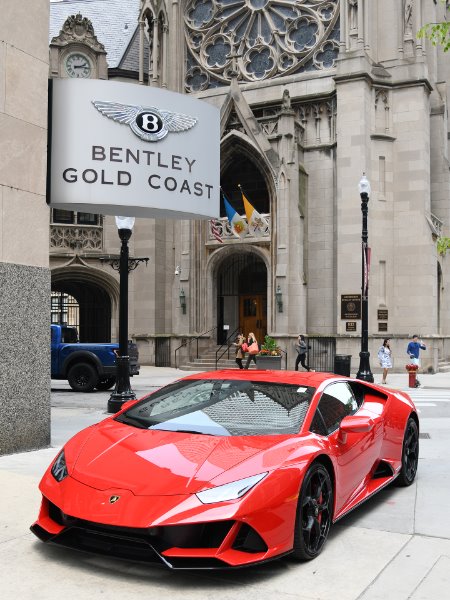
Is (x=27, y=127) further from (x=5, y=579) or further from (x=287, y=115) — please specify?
(x=287, y=115)

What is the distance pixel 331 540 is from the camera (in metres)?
5.47

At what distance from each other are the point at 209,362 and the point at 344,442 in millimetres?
24615

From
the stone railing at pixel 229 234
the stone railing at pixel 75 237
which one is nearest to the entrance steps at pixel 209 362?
the stone railing at pixel 229 234

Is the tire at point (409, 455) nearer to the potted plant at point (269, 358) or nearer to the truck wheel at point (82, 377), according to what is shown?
the truck wheel at point (82, 377)

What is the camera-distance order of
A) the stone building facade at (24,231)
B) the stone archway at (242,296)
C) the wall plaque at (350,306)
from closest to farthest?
the stone building facade at (24,231) < the wall plaque at (350,306) < the stone archway at (242,296)

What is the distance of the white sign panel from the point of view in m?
9.64

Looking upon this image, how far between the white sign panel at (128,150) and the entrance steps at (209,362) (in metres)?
18.8

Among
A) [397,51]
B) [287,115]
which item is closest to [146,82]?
[287,115]

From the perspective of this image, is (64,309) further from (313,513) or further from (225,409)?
(313,513)

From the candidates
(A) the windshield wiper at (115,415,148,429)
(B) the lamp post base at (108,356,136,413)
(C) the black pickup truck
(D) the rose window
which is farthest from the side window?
(D) the rose window

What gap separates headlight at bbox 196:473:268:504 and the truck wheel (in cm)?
1520

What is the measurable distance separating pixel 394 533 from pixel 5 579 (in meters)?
2.97

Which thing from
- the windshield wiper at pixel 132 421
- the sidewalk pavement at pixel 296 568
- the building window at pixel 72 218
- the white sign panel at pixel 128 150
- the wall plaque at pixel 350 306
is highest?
the building window at pixel 72 218

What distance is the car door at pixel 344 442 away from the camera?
5562 mm
